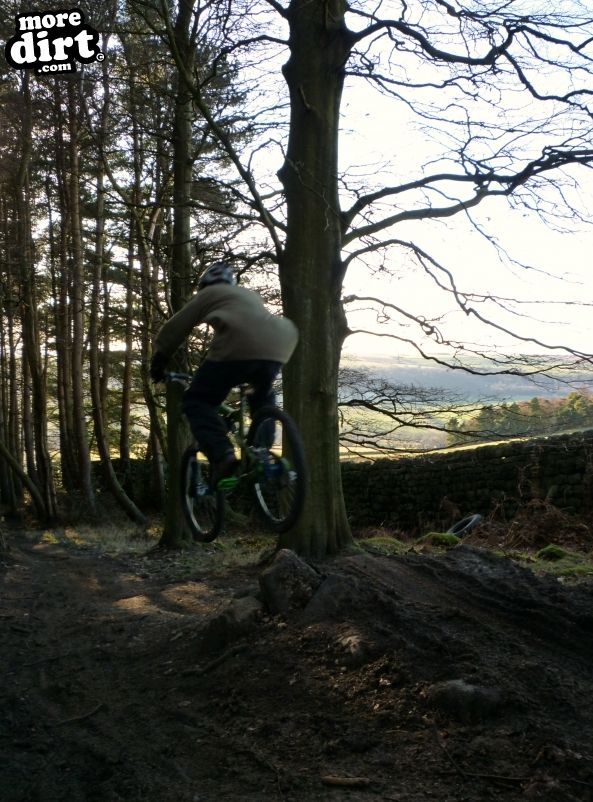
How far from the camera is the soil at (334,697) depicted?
14.4 ft

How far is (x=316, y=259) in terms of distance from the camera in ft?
30.5

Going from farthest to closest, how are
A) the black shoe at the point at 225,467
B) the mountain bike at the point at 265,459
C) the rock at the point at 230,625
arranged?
the rock at the point at 230,625
the black shoe at the point at 225,467
the mountain bike at the point at 265,459

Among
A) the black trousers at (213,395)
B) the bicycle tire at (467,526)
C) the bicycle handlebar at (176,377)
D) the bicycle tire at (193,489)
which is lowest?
the bicycle tire at (467,526)

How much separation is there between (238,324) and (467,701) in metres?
2.79

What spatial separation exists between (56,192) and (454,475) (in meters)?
13.0

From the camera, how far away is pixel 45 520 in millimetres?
20797

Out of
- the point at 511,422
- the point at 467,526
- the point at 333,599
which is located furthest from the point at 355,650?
the point at 467,526

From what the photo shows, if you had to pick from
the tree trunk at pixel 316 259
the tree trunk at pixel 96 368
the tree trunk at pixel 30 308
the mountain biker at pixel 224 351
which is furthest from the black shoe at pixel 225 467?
the tree trunk at pixel 96 368

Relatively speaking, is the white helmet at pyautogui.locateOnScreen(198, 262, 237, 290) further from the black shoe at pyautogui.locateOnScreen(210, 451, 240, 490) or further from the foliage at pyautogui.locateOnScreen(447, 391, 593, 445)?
the foliage at pyautogui.locateOnScreen(447, 391, 593, 445)

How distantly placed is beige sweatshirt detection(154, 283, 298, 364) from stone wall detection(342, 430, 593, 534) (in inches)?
348

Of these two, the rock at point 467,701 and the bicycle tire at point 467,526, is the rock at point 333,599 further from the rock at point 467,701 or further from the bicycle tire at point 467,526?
the bicycle tire at point 467,526

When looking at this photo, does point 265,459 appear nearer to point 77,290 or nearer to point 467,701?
point 467,701

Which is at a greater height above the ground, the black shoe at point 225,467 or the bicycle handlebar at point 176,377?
the bicycle handlebar at point 176,377

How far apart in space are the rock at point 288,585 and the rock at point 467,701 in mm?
1867
